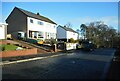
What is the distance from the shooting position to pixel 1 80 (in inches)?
456

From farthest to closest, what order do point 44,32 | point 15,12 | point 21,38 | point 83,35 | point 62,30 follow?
point 83,35, point 62,30, point 44,32, point 15,12, point 21,38

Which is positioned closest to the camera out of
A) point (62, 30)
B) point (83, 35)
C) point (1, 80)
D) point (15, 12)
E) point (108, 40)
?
point (1, 80)

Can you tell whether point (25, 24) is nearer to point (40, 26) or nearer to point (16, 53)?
point (40, 26)

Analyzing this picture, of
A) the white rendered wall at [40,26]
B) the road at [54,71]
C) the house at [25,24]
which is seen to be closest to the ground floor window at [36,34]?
the house at [25,24]

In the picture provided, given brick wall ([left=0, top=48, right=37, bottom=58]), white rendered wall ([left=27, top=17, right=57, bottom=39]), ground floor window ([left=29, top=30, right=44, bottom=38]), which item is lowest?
brick wall ([left=0, top=48, right=37, bottom=58])

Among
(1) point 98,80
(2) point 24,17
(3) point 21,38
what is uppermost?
(2) point 24,17

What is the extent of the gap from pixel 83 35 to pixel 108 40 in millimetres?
19643

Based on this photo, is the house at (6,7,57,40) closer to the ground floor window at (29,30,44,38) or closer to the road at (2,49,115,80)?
the ground floor window at (29,30,44,38)

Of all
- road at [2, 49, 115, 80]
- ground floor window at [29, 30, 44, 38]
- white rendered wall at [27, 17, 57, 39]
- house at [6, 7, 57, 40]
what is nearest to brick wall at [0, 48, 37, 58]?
road at [2, 49, 115, 80]

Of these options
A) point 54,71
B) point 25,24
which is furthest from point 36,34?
point 54,71

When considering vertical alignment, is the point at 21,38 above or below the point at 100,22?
below

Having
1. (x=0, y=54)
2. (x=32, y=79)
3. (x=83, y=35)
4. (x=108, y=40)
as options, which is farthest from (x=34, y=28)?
(x=108, y=40)

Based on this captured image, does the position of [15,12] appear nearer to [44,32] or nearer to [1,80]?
[44,32]

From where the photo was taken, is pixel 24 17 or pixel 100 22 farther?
pixel 100 22
